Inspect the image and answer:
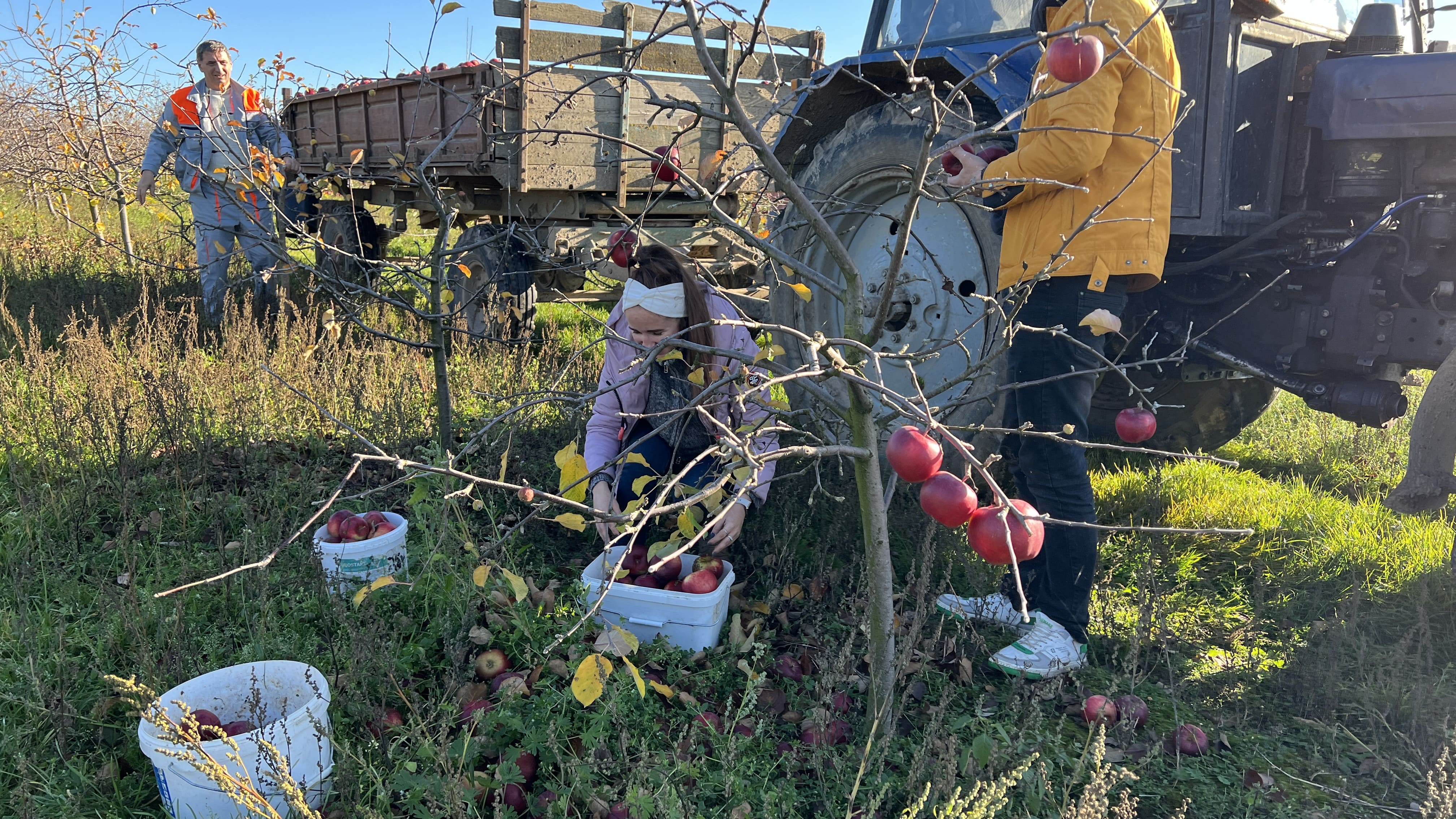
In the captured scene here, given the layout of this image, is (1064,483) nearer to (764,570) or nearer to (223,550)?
(764,570)

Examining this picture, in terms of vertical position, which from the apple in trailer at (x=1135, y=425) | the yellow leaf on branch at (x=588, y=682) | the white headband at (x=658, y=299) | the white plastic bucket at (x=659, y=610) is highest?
the white headband at (x=658, y=299)

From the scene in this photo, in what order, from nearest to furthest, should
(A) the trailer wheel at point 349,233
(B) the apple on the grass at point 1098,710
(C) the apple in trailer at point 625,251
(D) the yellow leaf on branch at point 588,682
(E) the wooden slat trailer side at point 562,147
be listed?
(D) the yellow leaf on branch at point 588,682
(B) the apple on the grass at point 1098,710
(C) the apple in trailer at point 625,251
(E) the wooden slat trailer side at point 562,147
(A) the trailer wheel at point 349,233

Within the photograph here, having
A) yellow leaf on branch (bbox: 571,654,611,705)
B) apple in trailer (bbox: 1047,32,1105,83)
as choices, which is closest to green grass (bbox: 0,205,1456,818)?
yellow leaf on branch (bbox: 571,654,611,705)

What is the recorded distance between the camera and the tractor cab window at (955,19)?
3.73m

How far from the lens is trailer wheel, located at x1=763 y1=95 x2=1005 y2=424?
3363mm

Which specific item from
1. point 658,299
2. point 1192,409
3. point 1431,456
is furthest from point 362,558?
point 1192,409

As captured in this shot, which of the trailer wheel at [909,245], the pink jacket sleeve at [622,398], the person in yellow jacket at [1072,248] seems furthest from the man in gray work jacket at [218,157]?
the person in yellow jacket at [1072,248]

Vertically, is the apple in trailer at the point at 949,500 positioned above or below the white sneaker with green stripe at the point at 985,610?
above

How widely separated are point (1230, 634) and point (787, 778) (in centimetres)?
180

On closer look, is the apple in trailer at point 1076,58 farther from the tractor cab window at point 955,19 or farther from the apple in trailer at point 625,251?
the tractor cab window at point 955,19

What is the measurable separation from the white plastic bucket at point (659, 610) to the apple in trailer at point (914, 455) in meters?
1.18

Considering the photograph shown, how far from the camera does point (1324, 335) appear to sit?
9.55ft

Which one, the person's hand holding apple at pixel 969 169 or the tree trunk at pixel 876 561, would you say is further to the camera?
the person's hand holding apple at pixel 969 169

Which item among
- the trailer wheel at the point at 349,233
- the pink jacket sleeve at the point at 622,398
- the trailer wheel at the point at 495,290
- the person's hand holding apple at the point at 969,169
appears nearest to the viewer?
the person's hand holding apple at the point at 969,169
